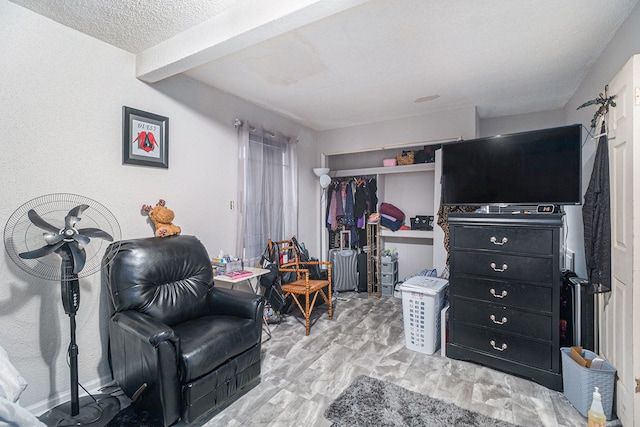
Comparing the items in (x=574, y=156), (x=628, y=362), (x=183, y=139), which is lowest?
(x=628, y=362)

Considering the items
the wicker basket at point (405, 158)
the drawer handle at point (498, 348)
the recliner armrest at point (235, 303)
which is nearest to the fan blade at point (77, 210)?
the recliner armrest at point (235, 303)

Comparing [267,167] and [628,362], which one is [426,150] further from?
[628,362]

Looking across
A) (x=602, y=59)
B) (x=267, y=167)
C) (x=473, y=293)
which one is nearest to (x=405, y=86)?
(x=602, y=59)

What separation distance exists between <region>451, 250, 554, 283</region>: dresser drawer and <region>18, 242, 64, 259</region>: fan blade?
8.81 ft

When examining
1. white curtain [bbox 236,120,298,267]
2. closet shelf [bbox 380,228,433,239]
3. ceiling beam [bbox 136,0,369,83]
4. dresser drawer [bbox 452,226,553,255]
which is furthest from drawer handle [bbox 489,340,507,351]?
ceiling beam [bbox 136,0,369,83]

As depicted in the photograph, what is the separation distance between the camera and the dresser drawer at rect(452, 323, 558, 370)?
2081 millimetres

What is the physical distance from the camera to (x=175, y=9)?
174 cm

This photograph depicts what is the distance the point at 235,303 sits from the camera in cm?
213

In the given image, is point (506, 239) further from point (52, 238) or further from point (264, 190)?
point (52, 238)

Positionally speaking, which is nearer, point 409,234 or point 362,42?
point 362,42

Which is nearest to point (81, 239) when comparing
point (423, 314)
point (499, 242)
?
point (423, 314)

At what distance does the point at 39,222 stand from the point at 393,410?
7.54 ft

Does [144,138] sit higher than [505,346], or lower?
higher

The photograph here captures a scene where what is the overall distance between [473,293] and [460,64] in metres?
1.88
